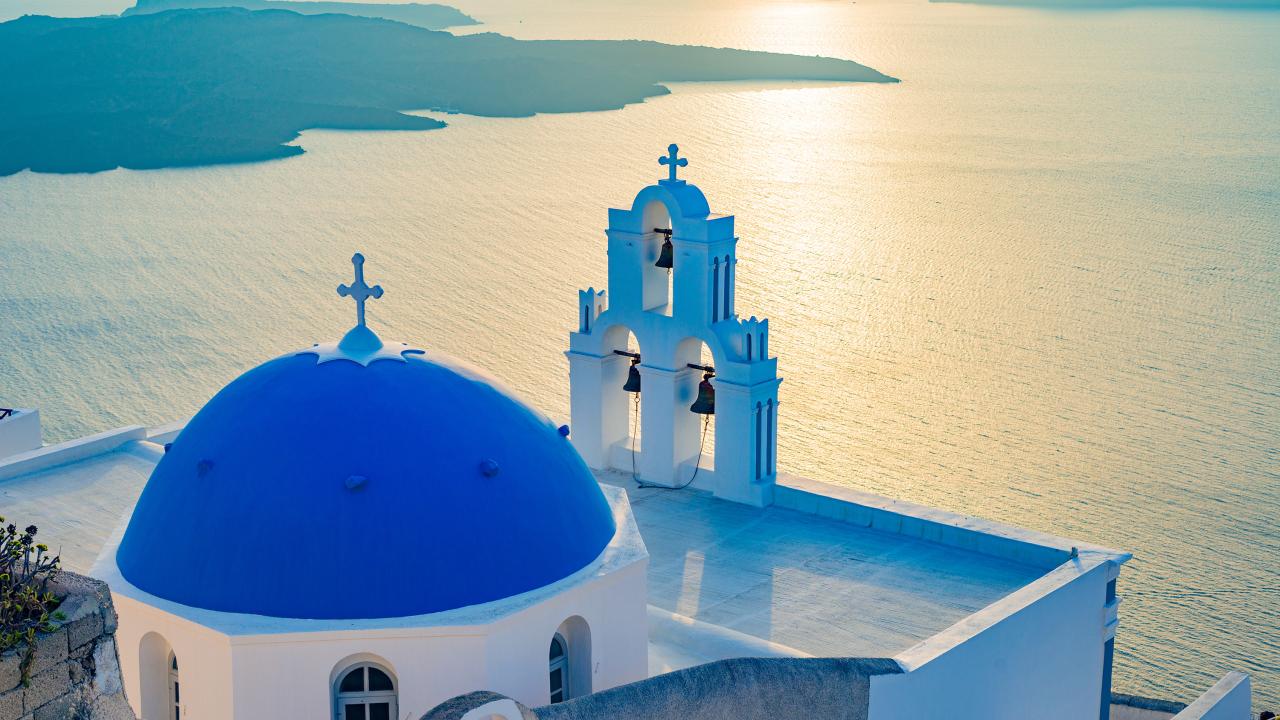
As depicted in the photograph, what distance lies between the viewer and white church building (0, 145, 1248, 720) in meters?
9.59

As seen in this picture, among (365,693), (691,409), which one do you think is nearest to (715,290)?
(691,409)

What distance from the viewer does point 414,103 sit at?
243ft

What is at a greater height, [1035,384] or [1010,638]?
[1010,638]

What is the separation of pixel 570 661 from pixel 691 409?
5042 millimetres

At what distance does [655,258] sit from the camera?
1523cm

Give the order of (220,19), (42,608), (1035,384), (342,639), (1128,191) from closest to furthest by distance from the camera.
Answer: (42,608)
(342,639)
(1035,384)
(1128,191)
(220,19)

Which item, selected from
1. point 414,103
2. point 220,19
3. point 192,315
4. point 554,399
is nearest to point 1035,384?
point 554,399

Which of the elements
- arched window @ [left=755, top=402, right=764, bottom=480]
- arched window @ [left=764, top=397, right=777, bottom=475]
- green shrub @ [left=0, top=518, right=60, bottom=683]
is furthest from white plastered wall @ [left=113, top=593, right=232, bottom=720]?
arched window @ [left=764, top=397, right=777, bottom=475]

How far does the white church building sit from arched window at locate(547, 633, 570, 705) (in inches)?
1.1

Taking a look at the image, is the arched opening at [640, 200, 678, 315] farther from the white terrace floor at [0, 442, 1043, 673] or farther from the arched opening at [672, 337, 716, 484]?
the white terrace floor at [0, 442, 1043, 673]

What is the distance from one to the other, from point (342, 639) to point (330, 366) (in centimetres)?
207

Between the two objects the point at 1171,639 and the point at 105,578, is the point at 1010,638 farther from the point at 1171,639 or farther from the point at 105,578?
the point at 1171,639

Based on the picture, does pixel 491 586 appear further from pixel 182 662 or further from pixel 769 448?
pixel 769 448

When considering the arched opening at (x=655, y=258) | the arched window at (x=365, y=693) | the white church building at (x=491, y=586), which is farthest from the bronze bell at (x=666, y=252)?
the arched window at (x=365, y=693)
